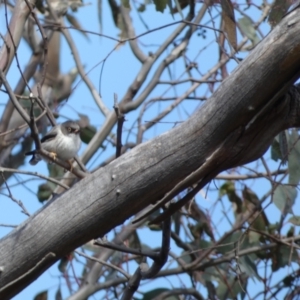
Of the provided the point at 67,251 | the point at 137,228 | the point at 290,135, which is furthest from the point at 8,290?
the point at 137,228

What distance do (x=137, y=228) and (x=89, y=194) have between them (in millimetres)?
1961

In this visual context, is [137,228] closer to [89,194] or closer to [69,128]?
[69,128]

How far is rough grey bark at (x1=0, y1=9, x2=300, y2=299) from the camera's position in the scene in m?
1.80

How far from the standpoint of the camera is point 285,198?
317cm

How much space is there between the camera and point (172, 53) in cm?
424

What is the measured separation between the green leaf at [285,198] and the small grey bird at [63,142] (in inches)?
33.6

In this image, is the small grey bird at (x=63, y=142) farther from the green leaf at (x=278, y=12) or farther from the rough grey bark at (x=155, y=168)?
the rough grey bark at (x=155, y=168)

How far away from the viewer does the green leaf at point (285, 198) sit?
311cm

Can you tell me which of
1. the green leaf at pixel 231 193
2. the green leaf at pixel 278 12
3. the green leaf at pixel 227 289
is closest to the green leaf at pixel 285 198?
the green leaf at pixel 227 289

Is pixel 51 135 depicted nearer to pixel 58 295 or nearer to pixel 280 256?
pixel 58 295

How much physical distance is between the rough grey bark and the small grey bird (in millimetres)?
1257

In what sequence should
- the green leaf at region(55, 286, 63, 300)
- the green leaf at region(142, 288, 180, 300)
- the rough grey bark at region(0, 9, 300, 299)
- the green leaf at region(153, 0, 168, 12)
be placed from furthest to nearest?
the green leaf at region(55, 286, 63, 300) → the green leaf at region(142, 288, 180, 300) → the green leaf at region(153, 0, 168, 12) → the rough grey bark at region(0, 9, 300, 299)

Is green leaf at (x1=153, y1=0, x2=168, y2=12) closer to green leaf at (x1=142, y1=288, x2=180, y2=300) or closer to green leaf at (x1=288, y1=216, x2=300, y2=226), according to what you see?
green leaf at (x1=288, y1=216, x2=300, y2=226)

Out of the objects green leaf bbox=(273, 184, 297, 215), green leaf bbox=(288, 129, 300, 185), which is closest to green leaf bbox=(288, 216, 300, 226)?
green leaf bbox=(273, 184, 297, 215)
